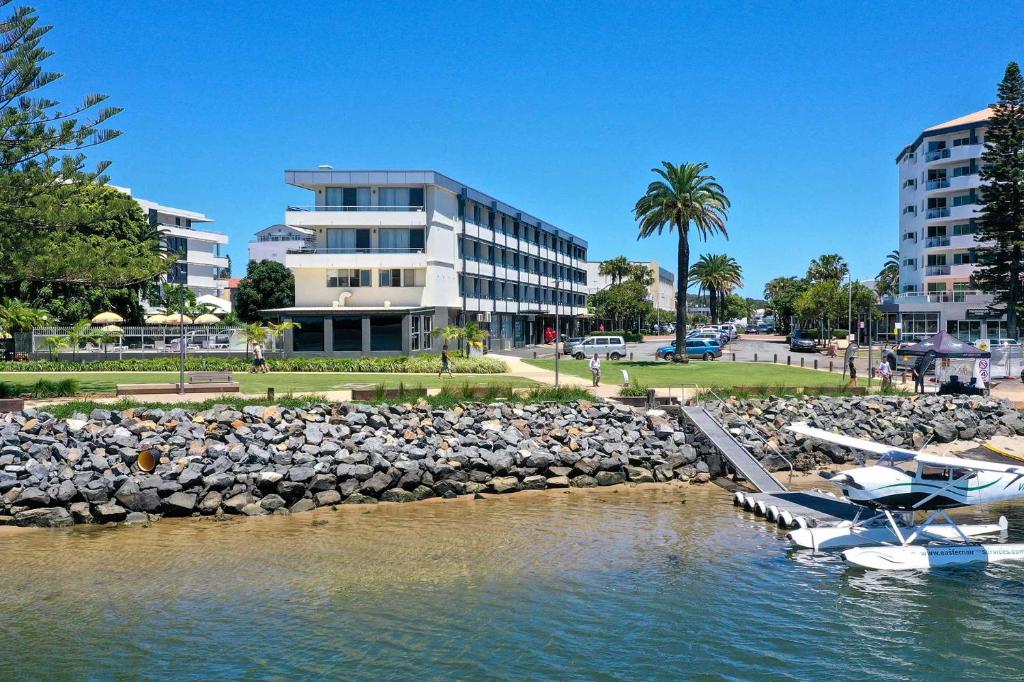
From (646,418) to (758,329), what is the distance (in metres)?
127

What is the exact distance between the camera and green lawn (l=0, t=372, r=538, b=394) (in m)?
35.1

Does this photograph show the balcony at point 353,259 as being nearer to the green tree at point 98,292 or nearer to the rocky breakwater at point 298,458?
the green tree at point 98,292

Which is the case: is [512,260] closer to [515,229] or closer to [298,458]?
[515,229]

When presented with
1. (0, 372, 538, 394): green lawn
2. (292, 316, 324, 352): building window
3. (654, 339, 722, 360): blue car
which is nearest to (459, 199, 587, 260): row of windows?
(292, 316, 324, 352): building window

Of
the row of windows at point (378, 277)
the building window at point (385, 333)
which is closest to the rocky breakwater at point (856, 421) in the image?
the building window at point (385, 333)

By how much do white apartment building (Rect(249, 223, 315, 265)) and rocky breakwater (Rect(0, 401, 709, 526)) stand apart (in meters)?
101

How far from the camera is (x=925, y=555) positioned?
1692 centimetres

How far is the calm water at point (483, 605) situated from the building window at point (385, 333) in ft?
122

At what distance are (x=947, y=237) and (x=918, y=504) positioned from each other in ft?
246

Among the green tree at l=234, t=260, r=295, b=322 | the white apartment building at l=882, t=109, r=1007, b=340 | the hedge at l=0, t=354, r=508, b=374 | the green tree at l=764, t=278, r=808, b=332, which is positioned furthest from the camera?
the green tree at l=764, t=278, r=808, b=332

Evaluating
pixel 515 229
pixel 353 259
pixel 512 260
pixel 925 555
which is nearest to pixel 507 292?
pixel 512 260

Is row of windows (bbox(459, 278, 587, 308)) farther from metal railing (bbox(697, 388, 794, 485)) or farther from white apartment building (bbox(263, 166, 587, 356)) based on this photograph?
metal railing (bbox(697, 388, 794, 485))

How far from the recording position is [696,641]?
13.2 meters

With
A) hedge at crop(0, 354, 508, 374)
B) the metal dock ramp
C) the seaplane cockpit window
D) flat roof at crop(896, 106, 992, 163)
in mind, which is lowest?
the metal dock ramp
